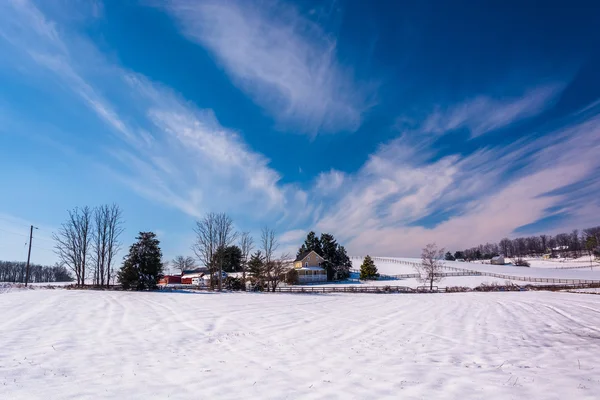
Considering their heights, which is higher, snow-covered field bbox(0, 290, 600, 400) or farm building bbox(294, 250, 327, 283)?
farm building bbox(294, 250, 327, 283)

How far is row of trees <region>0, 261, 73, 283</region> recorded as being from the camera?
97719 millimetres

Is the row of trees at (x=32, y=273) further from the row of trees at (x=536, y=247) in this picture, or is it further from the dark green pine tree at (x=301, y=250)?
the row of trees at (x=536, y=247)

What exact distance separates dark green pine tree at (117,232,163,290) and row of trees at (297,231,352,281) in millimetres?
43439

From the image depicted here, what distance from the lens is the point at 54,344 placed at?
34.4ft

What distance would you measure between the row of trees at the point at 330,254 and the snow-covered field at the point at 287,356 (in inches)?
2157

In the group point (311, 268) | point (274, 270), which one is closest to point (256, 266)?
point (274, 270)

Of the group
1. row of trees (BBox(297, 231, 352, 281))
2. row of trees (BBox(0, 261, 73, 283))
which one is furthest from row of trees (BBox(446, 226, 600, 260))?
row of trees (BBox(0, 261, 73, 283))

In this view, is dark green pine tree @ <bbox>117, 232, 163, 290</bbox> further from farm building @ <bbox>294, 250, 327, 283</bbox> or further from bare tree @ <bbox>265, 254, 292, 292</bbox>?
farm building @ <bbox>294, 250, 327, 283</bbox>

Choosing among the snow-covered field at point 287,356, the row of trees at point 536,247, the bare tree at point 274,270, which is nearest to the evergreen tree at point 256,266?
the bare tree at point 274,270

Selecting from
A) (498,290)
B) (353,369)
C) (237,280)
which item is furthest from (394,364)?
(498,290)

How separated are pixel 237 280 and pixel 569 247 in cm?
17202

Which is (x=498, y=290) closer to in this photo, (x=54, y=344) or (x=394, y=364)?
(x=394, y=364)

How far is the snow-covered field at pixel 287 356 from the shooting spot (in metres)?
7.08

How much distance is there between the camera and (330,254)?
74312 millimetres
